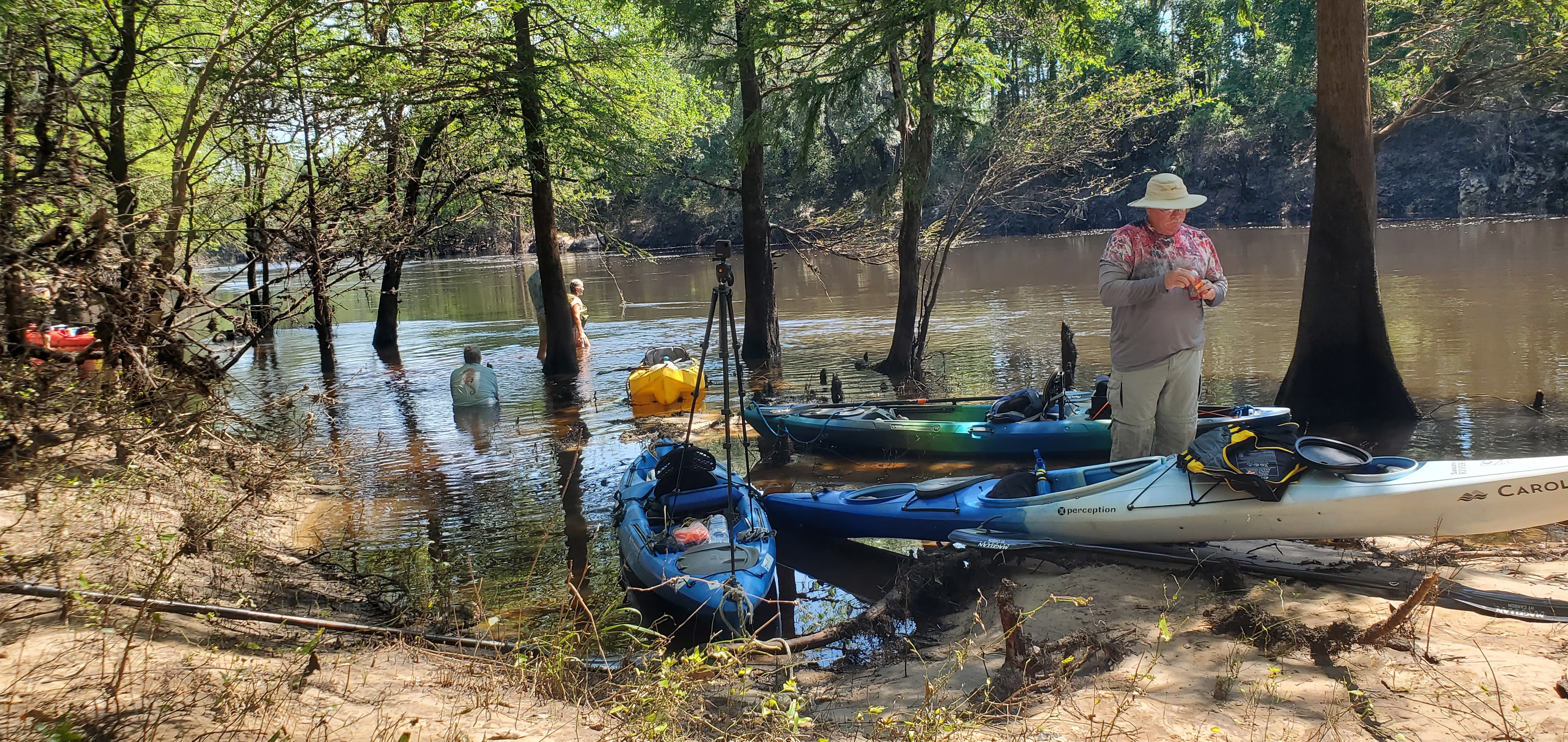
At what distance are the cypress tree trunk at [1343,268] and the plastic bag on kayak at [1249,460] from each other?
353cm

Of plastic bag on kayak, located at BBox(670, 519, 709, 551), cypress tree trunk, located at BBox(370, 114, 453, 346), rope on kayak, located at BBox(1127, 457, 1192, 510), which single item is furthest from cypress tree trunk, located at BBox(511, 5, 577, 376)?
rope on kayak, located at BBox(1127, 457, 1192, 510)

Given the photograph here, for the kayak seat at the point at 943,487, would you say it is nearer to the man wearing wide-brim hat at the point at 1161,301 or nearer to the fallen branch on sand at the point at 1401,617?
the man wearing wide-brim hat at the point at 1161,301

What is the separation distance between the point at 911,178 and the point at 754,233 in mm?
3340

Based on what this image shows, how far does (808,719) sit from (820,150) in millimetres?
35058

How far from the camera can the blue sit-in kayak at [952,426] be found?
26.2 feet

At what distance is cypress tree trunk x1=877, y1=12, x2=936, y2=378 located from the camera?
1028 cm

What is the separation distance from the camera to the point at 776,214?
134 feet

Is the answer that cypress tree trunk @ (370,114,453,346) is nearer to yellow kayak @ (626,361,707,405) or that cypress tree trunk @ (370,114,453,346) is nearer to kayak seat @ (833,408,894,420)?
yellow kayak @ (626,361,707,405)

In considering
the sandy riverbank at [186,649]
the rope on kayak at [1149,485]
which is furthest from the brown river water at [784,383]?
the rope on kayak at [1149,485]

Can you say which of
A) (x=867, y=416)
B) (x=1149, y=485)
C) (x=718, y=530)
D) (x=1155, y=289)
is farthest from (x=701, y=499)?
(x=1155, y=289)

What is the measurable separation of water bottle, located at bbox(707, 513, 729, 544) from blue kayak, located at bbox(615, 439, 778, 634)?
0.02m

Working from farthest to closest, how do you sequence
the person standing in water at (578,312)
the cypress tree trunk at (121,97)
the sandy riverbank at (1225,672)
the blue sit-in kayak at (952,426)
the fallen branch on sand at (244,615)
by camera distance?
the person standing in water at (578,312) → the blue sit-in kayak at (952,426) → the cypress tree trunk at (121,97) → the fallen branch on sand at (244,615) → the sandy riverbank at (1225,672)

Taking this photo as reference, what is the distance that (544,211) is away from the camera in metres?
13.0

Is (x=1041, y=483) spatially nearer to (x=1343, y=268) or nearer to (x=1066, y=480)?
(x=1066, y=480)
